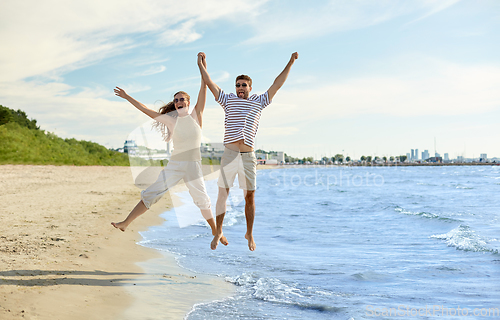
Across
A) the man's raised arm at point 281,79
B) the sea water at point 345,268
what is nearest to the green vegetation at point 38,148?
the sea water at point 345,268

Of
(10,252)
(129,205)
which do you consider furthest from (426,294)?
(129,205)

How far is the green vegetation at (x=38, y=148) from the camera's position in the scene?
3088 cm

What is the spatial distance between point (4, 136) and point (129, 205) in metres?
23.7

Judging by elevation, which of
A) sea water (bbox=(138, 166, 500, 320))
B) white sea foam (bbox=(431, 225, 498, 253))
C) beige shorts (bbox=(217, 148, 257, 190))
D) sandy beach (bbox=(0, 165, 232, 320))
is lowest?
white sea foam (bbox=(431, 225, 498, 253))

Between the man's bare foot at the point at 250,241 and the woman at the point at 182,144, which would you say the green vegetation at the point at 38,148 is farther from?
the man's bare foot at the point at 250,241

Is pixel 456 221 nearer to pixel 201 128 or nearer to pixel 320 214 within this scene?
pixel 320 214

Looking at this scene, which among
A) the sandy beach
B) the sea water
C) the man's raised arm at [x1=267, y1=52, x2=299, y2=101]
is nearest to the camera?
the man's raised arm at [x1=267, y1=52, x2=299, y2=101]

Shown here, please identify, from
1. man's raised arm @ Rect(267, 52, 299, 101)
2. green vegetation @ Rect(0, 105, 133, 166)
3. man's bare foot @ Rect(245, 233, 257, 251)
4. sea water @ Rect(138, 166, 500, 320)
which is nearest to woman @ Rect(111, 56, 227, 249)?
man's bare foot @ Rect(245, 233, 257, 251)

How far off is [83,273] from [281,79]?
500 centimetres

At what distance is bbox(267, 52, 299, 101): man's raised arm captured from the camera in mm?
4285

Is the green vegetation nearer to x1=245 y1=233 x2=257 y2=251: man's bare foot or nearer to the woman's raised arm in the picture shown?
the woman's raised arm

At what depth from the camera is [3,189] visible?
1666 cm

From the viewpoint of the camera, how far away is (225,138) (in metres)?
4.23

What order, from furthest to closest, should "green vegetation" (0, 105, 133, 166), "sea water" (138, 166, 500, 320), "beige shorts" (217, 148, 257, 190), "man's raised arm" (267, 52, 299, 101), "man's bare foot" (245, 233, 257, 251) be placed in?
"green vegetation" (0, 105, 133, 166) < "sea water" (138, 166, 500, 320) < "man's bare foot" (245, 233, 257, 251) < "man's raised arm" (267, 52, 299, 101) < "beige shorts" (217, 148, 257, 190)
